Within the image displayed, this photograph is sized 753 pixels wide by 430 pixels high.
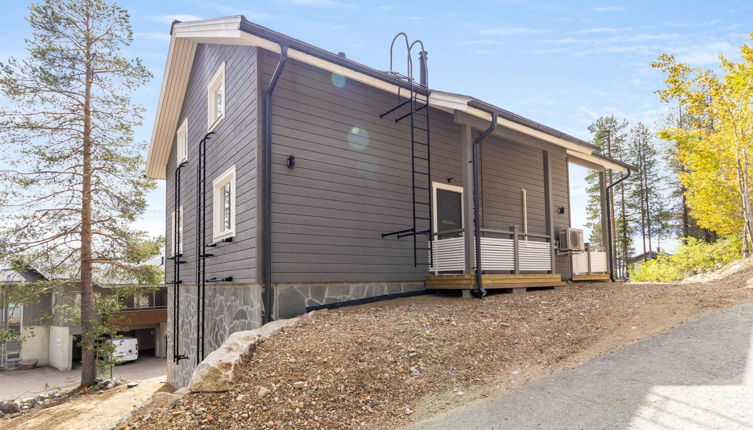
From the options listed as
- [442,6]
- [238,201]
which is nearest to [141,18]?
[238,201]

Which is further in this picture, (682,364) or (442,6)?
(442,6)

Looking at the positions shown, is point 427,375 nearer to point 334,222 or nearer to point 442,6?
point 334,222

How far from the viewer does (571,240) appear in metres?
Answer: 11.8

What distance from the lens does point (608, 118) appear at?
97.1 ft

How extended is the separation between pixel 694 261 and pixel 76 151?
20039 millimetres

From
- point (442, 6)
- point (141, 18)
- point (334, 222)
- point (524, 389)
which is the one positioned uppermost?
point (141, 18)

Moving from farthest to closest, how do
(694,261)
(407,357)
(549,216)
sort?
(694,261) < (549,216) < (407,357)

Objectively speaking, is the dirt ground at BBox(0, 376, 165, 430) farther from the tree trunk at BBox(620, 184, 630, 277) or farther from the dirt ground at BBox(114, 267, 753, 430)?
the tree trunk at BBox(620, 184, 630, 277)

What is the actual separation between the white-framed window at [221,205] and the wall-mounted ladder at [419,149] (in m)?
3.20

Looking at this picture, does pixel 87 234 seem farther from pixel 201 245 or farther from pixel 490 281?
pixel 490 281

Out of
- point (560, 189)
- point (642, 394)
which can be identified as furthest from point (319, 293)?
point (560, 189)

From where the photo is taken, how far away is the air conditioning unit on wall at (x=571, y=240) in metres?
11.7

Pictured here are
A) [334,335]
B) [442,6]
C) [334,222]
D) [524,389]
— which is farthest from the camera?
[442,6]

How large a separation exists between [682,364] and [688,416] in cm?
129
